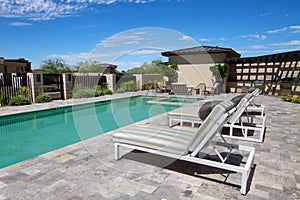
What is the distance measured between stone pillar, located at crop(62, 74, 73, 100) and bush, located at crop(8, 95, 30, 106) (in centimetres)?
229

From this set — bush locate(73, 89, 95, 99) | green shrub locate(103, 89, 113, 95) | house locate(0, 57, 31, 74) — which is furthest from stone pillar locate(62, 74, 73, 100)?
house locate(0, 57, 31, 74)

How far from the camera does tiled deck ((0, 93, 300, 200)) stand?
209cm

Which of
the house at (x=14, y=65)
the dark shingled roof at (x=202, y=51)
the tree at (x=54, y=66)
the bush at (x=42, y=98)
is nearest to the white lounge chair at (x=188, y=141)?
the bush at (x=42, y=98)

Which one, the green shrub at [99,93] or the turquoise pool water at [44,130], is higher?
the green shrub at [99,93]

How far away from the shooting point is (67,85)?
11.2 metres

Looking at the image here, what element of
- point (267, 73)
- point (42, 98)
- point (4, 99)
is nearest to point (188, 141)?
point (42, 98)

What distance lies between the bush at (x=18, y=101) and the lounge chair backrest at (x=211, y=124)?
8.99m

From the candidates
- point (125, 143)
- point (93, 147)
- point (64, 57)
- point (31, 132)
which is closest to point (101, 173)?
point (125, 143)

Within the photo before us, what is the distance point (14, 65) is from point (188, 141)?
30251 millimetres

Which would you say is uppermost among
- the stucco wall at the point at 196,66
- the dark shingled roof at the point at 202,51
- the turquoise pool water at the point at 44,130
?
the dark shingled roof at the point at 202,51

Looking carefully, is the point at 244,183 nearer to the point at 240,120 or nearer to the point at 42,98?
the point at 240,120

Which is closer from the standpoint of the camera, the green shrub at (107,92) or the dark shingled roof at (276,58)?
the dark shingled roof at (276,58)

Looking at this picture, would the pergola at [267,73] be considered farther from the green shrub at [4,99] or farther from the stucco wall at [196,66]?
the green shrub at [4,99]

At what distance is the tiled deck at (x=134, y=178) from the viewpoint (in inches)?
82.2
